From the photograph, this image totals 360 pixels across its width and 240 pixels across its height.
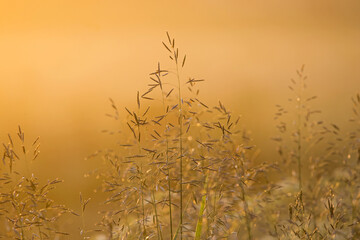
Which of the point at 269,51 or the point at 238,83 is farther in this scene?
the point at 269,51

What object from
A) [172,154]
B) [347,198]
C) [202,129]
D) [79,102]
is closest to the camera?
[172,154]

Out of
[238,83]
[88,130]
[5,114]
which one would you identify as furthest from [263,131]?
[5,114]

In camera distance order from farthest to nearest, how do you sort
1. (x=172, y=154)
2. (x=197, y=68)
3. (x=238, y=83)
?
1. (x=197, y=68)
2. (x=238, y=83)
3. (x=172, y=154)

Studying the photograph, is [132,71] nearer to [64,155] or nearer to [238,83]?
[238,83]

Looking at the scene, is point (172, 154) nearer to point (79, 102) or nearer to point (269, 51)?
point (79, 102)

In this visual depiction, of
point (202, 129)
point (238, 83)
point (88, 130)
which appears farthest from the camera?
point (238, 83)

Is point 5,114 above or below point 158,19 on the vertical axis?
below

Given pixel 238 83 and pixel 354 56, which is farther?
pixel 354 56

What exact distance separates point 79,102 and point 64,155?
94 centimetres

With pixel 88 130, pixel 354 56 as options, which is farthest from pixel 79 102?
pixel 354 56

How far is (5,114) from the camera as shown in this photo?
16.5 ft

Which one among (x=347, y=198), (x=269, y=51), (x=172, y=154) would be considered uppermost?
(x=269, y=51)

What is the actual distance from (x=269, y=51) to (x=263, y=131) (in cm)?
215

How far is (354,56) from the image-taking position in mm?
7184
